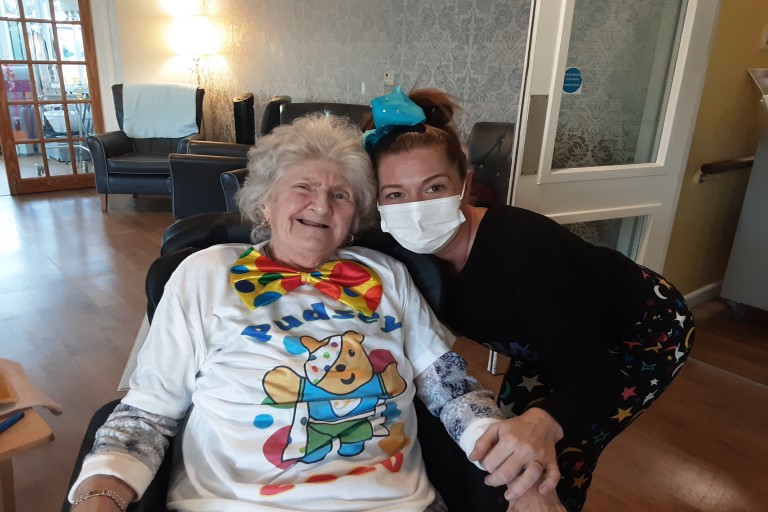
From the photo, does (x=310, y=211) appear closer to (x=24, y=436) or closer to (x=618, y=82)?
(x=24, y=436)

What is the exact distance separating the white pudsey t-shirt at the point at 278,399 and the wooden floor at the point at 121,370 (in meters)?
0.96

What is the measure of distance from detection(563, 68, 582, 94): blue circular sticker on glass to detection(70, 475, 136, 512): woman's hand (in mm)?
1861

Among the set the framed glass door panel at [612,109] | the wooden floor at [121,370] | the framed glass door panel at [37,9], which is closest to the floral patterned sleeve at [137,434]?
the wooden floor at [121,370]

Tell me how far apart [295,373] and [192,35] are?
18.1 feet

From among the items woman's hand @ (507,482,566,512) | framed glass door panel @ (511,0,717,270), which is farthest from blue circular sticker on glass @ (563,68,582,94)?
woman's hand @ (507,482,566,512)

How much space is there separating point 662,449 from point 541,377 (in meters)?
1.05

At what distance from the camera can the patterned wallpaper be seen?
306 centimetres

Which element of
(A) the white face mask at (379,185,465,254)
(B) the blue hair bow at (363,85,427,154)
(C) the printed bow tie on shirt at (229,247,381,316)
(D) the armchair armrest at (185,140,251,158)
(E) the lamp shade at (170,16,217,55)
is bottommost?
(D) the armchair armrest at (185,140,251,158)

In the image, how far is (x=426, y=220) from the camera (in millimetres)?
1191

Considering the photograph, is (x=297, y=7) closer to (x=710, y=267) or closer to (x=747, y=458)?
(x=710, y=267)

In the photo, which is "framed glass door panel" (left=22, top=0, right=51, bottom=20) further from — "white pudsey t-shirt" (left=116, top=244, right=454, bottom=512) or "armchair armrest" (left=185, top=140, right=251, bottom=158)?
"white pudsey t-shirt" (left=116, top=244, right=454, bottom=512)

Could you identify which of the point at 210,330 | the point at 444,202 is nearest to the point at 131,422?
the point at 210,330

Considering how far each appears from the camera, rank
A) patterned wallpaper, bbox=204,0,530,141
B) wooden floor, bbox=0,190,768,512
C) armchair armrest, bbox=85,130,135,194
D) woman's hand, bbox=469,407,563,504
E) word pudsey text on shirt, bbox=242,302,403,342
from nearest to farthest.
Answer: woman's hand, bbox=469,407,563,504
word pudsey text on shirt, bbox=242,302,403,342
wooden floor, bbox=0,190,768,512
patterned wallpaper, bbox=204,0,530,141
armchair armrest, bbox=85,130,135,194

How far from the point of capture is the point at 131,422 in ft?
3.36
